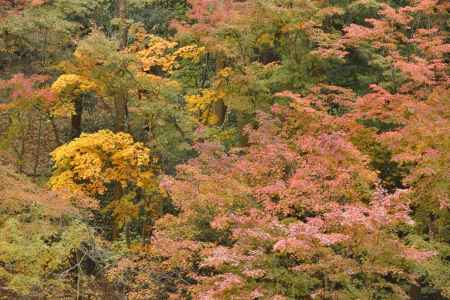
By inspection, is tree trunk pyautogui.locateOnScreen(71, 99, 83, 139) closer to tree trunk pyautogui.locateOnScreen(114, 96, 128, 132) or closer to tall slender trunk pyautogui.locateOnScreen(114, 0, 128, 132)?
tall slender trunk pyautogui.locateOnScreen(114, 0, 128, 132)

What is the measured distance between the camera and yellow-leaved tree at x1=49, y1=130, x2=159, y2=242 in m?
14.3

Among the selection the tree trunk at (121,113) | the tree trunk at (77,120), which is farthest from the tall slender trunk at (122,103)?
the tree trunk at (77,120)

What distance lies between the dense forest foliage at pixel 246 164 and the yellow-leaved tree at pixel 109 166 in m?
0.06

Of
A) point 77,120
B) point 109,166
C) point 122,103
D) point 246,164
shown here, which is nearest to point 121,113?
point 122,103

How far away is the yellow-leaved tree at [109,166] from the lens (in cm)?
1429

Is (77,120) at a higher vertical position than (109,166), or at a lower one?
lower

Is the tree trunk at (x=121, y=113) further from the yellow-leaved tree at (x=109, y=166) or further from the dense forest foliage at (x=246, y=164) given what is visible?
the yellow-leaved tree at (x=109, y=166)

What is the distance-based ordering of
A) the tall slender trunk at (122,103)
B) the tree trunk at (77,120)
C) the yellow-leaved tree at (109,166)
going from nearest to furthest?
1. the yellow-leaved tree at (109,166)
2. the tall slender trunk at (122,103)
3. the tree trunk at (77,120)

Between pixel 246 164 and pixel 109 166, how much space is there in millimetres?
5365

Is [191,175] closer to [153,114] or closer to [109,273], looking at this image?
[109,273]

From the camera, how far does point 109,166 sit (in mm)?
15648

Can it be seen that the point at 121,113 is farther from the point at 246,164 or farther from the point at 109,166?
the point at 246,164

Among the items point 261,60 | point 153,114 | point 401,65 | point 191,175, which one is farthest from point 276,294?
point 261,60

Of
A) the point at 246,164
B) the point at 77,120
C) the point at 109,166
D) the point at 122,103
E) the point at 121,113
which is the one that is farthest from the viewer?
the point at 77,120
